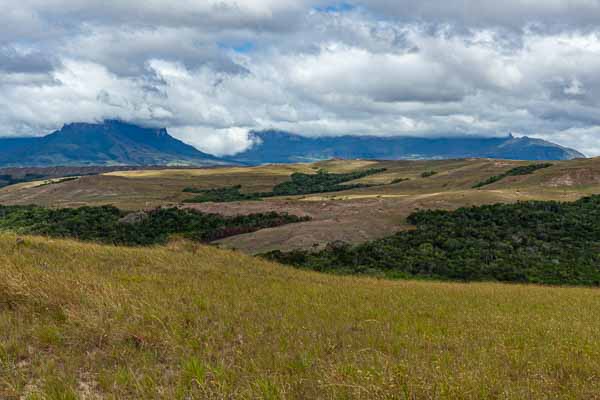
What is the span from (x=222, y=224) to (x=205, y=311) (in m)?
55.1

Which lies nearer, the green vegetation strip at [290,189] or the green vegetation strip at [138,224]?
the green vegetation strip at [138,224]

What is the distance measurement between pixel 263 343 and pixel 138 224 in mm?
66524

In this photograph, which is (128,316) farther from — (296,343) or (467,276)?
(467,276)

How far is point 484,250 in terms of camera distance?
42375 millimetres

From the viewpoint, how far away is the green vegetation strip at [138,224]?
58.2 metres

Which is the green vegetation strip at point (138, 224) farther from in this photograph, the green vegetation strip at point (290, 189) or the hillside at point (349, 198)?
the green vegetation strip at point (290, 189)

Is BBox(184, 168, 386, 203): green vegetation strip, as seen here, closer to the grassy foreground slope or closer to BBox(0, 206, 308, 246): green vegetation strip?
BBox(0, 206, 308, 246): green vegetation strip

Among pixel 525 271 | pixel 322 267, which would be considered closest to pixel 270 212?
pixel 322 267

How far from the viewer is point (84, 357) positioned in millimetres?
7199

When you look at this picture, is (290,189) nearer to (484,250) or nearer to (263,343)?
(484,250)

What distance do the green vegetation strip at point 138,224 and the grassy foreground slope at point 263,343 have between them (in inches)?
1691

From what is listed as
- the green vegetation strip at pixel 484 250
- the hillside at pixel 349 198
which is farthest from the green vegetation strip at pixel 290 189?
the green vegetation strip at pixel 484 250

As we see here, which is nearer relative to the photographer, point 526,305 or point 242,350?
point 242,350

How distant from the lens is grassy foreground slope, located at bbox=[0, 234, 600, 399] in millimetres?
6090
